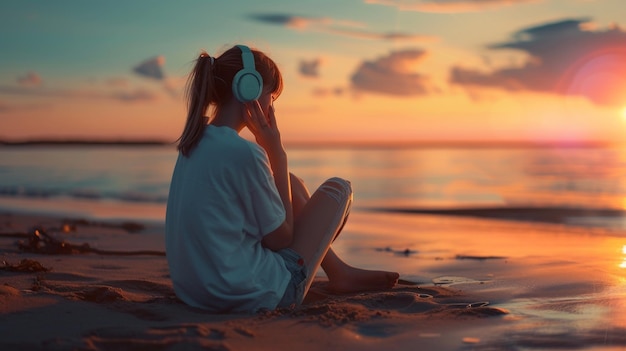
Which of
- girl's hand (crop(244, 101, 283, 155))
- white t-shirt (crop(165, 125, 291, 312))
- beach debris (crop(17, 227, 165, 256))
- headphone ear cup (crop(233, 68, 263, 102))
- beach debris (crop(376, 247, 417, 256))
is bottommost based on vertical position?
beach debris (crop(17, 227, 165, 256))

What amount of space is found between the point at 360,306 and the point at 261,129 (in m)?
1.17

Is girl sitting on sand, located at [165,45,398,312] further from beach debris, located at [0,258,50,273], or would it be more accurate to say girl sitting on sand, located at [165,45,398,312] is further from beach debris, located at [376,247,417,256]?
beach debris, located at [376,247,417,256]

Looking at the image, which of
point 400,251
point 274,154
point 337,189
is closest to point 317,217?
point 337,189

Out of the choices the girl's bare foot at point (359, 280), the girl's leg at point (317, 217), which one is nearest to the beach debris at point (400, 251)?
the girl's bare foot at point (359, 280)

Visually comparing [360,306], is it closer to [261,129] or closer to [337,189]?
[337,189]

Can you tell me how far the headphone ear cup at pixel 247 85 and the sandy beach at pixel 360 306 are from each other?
1.16m

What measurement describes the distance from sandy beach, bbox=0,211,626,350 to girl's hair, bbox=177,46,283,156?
3.21 feet

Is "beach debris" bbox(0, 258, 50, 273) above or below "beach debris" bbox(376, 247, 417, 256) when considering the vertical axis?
below

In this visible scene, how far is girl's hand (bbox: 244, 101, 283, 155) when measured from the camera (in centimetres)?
360

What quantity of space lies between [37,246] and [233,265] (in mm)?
3437

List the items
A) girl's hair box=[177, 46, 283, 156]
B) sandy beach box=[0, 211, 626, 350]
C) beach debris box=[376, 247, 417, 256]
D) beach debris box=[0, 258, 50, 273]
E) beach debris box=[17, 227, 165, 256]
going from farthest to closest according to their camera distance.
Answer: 1. beach debris box=[376, 247, 417, 256]
2. beach debris box=[17, 227, 165, 256]
3. beach debris box=[0, 258, 50, 273]
4. girl's hair box=[177, 46, 283, 156]
5. sandy beach box=[0, 211, 626, 350]

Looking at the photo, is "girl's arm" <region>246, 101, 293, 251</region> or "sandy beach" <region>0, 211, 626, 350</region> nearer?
"sandy beach" <region>0, 211, 626, 350</region>

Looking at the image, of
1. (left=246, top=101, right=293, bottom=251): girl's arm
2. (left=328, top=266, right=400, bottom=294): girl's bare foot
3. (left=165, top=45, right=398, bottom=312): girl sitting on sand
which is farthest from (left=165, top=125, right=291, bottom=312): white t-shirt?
(left=328, top=266, right=400, bottom=294): girl's bare foot

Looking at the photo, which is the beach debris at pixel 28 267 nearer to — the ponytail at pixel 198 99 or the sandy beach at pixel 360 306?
the sandy beach at pixel 360 306
